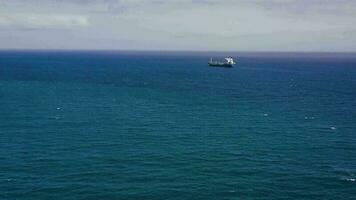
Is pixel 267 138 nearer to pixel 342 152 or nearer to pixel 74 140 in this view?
pixel 342 152

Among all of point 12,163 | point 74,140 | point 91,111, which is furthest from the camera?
point 91,111

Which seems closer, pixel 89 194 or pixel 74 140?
pixel 89 194

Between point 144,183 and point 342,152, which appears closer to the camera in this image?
point 144,183

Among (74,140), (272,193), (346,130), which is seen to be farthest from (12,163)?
(346,130)

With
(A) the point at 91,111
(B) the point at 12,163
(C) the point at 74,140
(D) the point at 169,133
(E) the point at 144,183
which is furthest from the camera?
A: (A) the point at 91,111

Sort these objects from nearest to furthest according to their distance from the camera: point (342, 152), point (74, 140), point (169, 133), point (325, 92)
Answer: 1. point (342, 152)
2. point (74, 140)
3. point (169, 133)
4. point (325, 92)

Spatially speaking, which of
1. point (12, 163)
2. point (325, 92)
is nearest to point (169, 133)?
point (12, 163)

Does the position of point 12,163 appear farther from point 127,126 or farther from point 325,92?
point 325,92

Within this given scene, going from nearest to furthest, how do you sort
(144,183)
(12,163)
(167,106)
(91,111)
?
(144,183)
(12,163)
(91,111)
(167,106)

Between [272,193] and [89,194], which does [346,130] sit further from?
[89,194]
